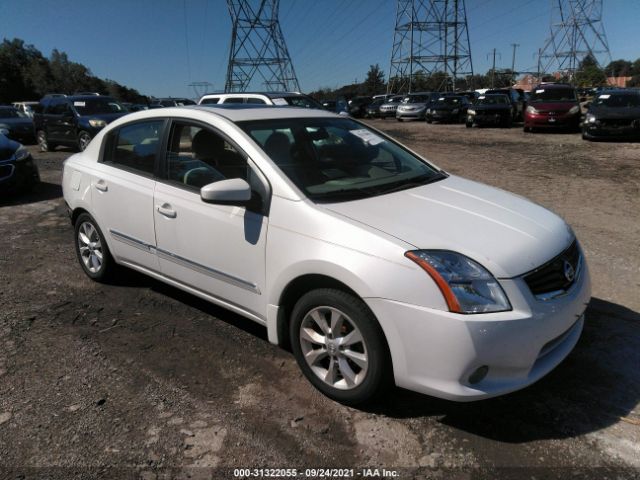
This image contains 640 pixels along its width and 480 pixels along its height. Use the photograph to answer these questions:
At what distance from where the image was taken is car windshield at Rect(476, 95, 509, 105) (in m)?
21.9

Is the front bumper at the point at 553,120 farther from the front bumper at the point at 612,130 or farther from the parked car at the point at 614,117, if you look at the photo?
the front bumper at the point at 612,130

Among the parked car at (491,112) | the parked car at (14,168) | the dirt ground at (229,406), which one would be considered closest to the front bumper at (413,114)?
the parked car at (491,112)

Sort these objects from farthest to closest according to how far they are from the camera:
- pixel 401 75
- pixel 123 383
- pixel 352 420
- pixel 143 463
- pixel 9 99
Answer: pixel 9 99, pixel 401 75, pixel 123 383, pixel 352 420, pixel 143 463

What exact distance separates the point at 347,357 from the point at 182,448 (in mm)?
966

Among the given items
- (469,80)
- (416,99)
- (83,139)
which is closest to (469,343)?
(83,139)

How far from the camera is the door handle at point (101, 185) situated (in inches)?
165

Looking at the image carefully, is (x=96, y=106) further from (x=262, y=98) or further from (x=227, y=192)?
(x=227, y=192)

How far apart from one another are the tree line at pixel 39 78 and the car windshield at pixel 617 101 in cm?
5462

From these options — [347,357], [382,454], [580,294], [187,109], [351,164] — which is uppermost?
[187,109]

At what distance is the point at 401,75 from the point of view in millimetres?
60750

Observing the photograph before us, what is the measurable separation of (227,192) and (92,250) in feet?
7.70

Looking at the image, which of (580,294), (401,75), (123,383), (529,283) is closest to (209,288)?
(123,383)

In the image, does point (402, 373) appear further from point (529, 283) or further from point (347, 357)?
point (529, 283)

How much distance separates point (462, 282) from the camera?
8.00ft
